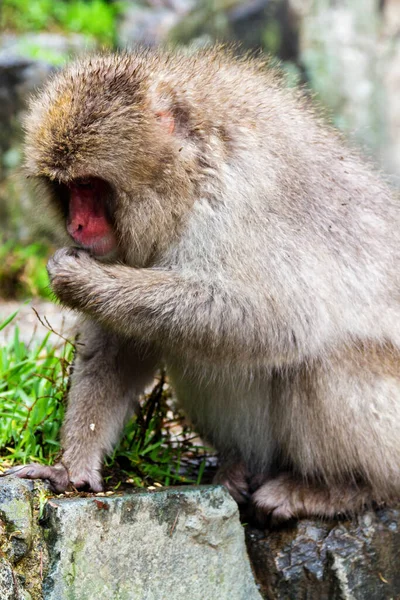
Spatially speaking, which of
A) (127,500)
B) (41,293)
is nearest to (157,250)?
(127,500)

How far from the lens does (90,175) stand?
3.90m

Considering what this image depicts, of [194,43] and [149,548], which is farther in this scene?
[194,43]

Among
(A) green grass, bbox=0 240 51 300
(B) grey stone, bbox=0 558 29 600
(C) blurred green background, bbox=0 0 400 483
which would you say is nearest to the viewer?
(B) grey stone, bbox=0 558 29 600

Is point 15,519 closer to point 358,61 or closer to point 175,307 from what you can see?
point 175,307

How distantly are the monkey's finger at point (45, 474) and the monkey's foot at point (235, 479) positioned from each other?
93 cm

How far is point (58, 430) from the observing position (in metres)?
4.66

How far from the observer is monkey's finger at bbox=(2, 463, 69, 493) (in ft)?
13.3

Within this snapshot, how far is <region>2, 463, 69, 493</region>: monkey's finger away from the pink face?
1.07 meters

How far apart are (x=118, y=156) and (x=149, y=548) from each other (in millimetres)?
1833

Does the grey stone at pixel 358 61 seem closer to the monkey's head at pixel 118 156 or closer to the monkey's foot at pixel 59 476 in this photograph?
the monkey's head at pixel 118 156

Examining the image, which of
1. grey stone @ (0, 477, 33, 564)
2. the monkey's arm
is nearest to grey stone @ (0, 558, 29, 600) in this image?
grey stone @ (0, 477, 33, 564)

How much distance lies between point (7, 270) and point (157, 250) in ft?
17.6

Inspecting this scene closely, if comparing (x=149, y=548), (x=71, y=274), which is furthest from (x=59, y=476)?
(x=71, y=274)

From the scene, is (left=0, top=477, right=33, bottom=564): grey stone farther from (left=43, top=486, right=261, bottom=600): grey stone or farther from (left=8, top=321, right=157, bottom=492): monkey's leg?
(left=8, top=321, right=157, bottom=492): monkey's leg
